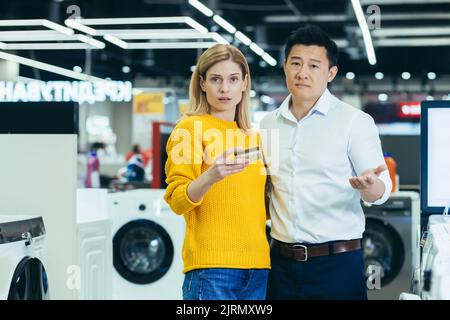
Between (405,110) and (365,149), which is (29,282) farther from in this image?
(405,110)

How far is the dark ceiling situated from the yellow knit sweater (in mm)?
6140

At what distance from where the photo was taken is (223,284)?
2078 millimetres

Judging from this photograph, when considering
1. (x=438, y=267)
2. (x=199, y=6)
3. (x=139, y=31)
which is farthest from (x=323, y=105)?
(x=139, y=31)

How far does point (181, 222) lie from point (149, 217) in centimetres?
21

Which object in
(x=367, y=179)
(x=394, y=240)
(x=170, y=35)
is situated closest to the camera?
(x=367, y=179)

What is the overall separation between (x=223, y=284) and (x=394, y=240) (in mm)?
3354

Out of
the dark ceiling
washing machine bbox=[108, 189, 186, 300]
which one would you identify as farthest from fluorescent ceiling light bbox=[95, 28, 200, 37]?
washing machine bbox=[108, 189, 186, 300]

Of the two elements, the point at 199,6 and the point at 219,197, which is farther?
the point at 199,6

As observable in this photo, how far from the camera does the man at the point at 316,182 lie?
2.23 meters

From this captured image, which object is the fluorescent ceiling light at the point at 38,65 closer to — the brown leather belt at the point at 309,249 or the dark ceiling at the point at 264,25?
the dark ceiling at the point at 264,25

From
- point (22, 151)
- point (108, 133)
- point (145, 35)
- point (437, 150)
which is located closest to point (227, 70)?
point (437, 150)

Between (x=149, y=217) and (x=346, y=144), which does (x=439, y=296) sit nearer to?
(x=346, y=144)

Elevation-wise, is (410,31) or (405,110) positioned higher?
(410,31)

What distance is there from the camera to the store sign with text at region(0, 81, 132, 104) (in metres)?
7.52
